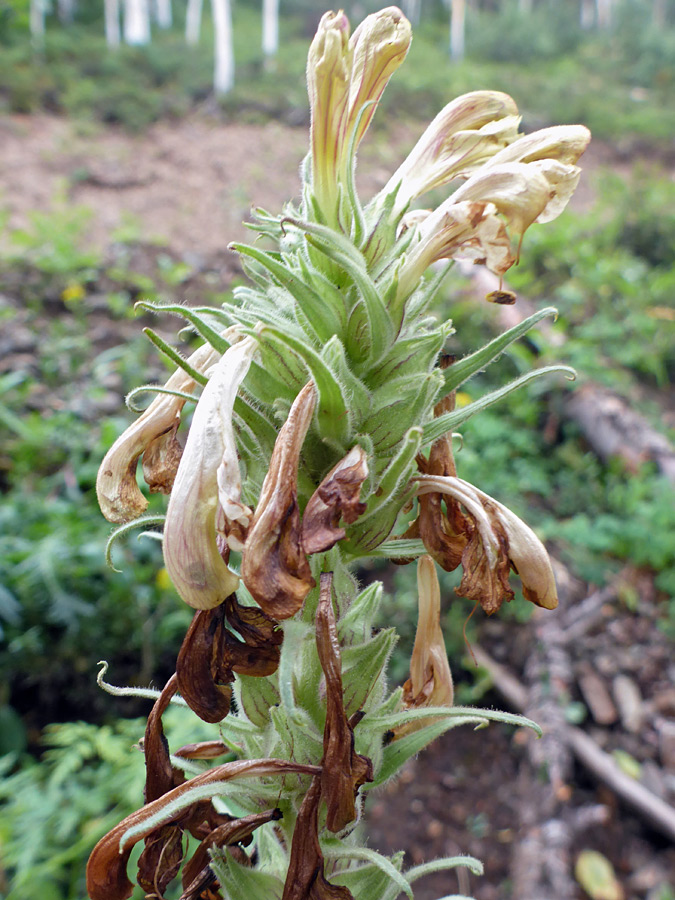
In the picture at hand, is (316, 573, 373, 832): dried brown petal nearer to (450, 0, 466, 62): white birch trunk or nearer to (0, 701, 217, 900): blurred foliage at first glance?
(0, 701, 217, 900): blurred foliage

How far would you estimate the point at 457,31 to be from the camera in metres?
28.1

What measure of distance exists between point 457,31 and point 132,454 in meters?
33.4

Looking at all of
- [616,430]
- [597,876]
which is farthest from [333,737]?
[616,430]

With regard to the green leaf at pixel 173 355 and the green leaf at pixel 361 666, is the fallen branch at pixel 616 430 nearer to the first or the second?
the green leaf at pixel 361 666

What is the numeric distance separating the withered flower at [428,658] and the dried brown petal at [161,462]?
49cm

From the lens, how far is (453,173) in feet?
3.97

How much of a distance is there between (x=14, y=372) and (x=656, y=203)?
9.68 meters

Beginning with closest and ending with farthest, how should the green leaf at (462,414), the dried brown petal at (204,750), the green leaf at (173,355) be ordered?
the green leaf at (173,355), the green leaf at (462,414), the dried brown petal at (204,750)

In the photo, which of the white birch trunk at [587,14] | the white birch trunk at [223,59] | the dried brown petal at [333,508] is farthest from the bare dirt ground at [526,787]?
the white birch trunk at [587,14]

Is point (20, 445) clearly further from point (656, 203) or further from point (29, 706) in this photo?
point (656, 203)

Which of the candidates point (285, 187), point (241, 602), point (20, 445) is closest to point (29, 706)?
point (20, 445)

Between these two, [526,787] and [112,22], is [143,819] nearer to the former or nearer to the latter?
[526,787]

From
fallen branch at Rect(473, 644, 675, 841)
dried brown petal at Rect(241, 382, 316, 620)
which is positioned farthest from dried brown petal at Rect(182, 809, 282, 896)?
fallen branch at Rect(473, 644, 675, 841)

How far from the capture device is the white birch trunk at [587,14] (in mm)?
34062
